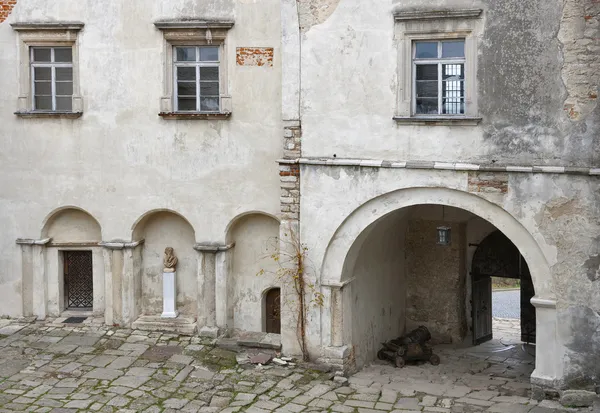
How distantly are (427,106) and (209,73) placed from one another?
4387 mm

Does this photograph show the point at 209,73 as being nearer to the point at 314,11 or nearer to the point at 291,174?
the point at 314,11

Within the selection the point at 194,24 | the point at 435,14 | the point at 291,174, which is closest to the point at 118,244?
the point at 291,174

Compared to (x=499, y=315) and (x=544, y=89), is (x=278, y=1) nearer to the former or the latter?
(x=544, y=89)

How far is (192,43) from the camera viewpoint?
16047 millimetres

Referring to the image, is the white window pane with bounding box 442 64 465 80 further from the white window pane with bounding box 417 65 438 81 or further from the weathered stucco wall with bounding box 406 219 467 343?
the weathered stucco wall with bounding box 406 219 467 343

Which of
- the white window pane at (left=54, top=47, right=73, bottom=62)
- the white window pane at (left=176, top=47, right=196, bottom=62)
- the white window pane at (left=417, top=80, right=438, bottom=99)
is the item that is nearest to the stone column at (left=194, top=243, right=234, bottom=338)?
the white window pane at (left=176, top=47, right=196, bottom=62)

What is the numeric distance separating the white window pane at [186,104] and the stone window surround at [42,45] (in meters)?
1.83

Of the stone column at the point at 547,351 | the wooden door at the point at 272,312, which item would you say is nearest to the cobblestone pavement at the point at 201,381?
the stone column at the point at 547,351

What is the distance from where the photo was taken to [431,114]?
13805 mm

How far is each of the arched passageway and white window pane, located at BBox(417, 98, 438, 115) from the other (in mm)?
1244

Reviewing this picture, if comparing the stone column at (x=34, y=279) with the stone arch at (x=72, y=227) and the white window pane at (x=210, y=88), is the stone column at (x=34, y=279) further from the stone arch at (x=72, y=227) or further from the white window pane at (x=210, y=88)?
the white window pane at (x=210, y=88)

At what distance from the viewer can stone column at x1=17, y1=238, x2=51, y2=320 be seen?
1692 centimetres

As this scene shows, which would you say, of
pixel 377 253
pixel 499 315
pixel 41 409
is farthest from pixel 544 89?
pixel 499 315

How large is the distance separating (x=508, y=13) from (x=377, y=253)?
4.93 metres
